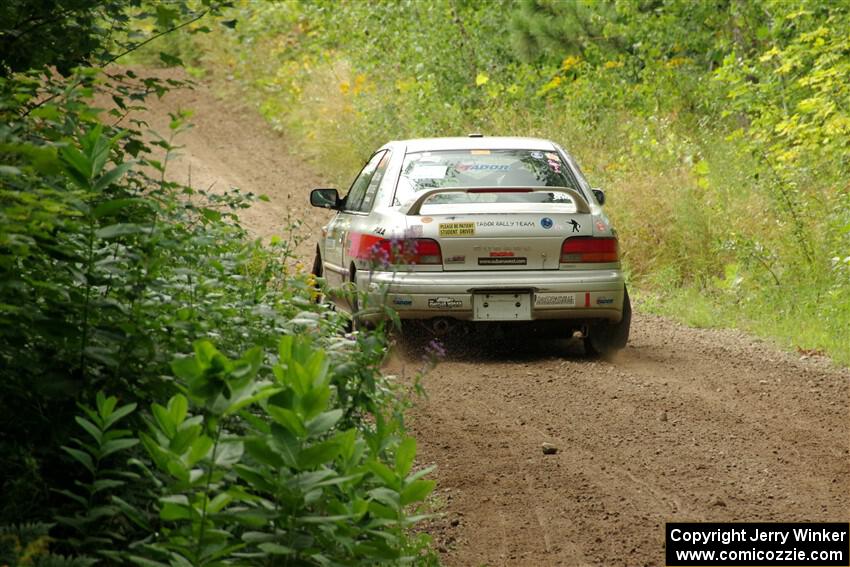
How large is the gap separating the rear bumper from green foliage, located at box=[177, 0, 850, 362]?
2.06 meters

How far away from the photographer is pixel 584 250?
9906 mm

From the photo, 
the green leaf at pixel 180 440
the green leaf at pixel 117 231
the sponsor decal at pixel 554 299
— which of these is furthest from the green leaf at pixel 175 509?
the sponsor decal at pixel 554 299

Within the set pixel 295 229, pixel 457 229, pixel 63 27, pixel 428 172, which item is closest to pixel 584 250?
pixel 457 229

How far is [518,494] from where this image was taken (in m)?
6.41

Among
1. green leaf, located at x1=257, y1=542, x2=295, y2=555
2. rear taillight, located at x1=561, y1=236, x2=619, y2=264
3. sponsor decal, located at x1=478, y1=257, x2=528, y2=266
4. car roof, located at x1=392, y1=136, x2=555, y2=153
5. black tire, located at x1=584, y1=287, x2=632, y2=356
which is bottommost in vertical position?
green leaf, located at x1=257, y1=542, x2=295, y2=555

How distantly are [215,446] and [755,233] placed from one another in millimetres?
11145

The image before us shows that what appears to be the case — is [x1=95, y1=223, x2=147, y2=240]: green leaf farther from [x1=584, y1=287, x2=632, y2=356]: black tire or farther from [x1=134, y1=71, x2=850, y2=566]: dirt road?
[x1=584, y1=287, x2=632, y2=356]: black tire

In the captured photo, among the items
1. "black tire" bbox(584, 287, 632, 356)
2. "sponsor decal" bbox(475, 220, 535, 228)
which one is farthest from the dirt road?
"sponsor decal" bbox(475, 220, 535, 228)

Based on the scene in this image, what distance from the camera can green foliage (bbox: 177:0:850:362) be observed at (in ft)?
43.3

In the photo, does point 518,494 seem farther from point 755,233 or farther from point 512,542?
point 755,233

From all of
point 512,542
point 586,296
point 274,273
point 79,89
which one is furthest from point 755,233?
point 79,89
